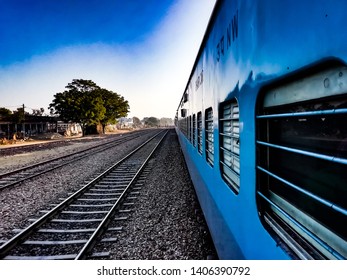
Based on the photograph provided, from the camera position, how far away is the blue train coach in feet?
3.74

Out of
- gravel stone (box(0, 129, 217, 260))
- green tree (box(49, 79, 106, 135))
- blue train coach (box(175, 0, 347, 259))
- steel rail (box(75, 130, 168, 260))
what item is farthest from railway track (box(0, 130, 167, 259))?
green tree (box(49, 79, 106, 135))

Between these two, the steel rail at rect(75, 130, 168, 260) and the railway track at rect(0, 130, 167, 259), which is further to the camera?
the railway track at rect(0, 130, 167, 259)

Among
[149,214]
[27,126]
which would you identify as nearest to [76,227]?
[149,214]

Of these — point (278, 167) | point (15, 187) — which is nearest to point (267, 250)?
point (278, 167)

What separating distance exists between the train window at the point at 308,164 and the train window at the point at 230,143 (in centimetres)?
64

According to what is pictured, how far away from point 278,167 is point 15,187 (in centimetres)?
892

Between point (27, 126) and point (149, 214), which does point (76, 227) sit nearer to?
point (149, 214)

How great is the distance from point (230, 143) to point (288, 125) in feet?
4.09

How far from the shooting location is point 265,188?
6.42 feet

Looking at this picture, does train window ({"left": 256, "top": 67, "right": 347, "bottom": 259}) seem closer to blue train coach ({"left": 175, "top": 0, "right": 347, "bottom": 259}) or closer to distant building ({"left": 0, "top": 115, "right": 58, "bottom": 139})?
blue train coach ({"left": 175, "top": 0, "right": 347, "bottom": 259})

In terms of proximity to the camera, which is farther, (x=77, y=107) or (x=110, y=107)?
(x=110, y=107)

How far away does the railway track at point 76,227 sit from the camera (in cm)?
405

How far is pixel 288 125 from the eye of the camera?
169 cm

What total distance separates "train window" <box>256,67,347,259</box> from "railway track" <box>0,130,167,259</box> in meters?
3.23
